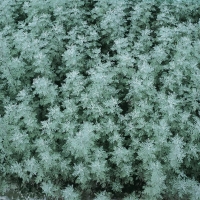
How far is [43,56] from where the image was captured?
7.05 meters

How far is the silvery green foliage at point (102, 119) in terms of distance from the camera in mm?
6348

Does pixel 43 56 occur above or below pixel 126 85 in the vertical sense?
above

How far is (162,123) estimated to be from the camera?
6320 mm

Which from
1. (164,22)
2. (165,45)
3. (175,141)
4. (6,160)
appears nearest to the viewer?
(175,141)

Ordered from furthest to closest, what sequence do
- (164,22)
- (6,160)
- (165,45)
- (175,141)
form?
(164,22), (165,45), (6,160), (175,141)

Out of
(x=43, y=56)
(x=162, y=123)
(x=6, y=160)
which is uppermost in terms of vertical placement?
(x=43, y=56)

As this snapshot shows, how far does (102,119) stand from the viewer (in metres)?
6.68

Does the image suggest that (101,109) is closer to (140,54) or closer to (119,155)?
(119,155)

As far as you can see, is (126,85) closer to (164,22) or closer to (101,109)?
(101,109)

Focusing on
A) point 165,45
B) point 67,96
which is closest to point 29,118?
point 67,96

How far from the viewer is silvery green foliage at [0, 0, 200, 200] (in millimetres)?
6348

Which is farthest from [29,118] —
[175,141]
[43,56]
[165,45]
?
[165,45]

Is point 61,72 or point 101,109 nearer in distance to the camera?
point 101,109

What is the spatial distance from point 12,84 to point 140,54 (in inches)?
120
